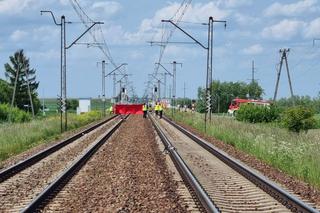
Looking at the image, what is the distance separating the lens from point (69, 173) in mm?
17328

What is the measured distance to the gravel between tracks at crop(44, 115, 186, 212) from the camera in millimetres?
11859

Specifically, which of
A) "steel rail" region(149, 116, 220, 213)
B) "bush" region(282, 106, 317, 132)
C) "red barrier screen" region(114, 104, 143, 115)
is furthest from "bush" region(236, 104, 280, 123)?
"steel rail" region(149, 116, 220, 213)

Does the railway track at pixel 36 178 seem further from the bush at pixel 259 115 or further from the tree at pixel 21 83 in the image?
the tree at pixel 21 83

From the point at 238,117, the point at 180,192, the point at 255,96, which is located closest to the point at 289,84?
the point at 238,117

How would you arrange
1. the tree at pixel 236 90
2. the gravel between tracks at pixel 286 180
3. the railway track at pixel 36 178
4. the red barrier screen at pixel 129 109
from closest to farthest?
the railway track at pixel 36 178, the gravel between tracks at pixel 286 180, the red barrier screen at pixel 129 109, the tree at pixel 236 90

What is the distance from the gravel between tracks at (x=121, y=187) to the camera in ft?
38.9

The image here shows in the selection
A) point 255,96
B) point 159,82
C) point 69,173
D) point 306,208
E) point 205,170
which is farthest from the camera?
point 255,96

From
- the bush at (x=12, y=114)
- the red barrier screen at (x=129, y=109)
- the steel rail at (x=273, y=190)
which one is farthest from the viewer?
the red barrier screen at (x=129, y=109)

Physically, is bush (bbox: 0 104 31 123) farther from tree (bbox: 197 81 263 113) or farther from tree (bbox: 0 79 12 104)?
tree (bbox: 197 81 263 113)

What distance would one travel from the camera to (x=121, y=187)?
14.6m

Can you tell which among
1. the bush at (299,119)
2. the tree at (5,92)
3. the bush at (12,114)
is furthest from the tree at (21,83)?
the bush at (299,119)

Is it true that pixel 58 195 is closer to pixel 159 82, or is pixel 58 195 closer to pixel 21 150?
pixel 21 150

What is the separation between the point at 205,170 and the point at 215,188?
4047 millimetres

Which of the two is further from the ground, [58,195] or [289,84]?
[289,84]
